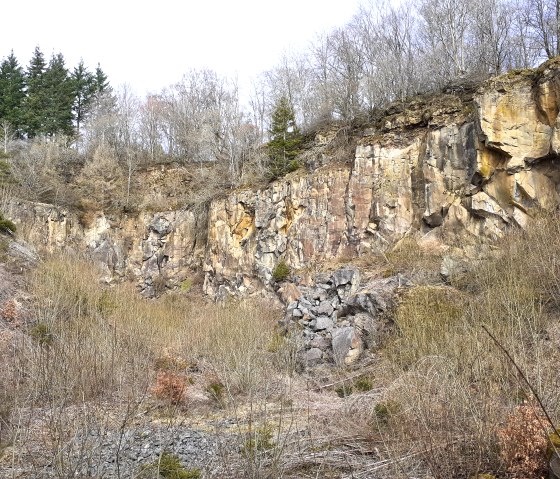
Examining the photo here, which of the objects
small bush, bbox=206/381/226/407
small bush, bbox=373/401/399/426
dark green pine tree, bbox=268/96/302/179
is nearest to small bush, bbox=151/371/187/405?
small bush, bbox=206/381/226/407

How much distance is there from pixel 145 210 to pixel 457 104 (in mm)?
18082

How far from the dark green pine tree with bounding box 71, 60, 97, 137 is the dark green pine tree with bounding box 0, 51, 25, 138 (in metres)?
4.27

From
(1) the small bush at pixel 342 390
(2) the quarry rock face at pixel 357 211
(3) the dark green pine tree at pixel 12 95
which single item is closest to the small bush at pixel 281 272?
(2) the quarry rock face at pixel 357 211

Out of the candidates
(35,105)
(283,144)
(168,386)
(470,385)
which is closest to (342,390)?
(168,386)

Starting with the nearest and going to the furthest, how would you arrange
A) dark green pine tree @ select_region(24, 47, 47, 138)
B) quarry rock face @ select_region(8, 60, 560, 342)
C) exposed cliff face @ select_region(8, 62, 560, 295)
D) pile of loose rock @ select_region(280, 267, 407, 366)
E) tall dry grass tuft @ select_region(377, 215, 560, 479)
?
tall dry grass tuft @ select_region(377, 215, 560, 479), pile of loose rock @ select_region(280, 267, 407, 366), quarry rock face @ select_region(8, 60, 560, 342), exposed cliff face @ select_region(8, 62, 560, 295), dark green pine tree @ select_region(24, 47, 47, 138)

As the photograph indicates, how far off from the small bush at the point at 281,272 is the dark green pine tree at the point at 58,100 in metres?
24.5

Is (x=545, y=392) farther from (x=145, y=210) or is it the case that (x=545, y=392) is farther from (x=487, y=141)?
(x=145, y=210)

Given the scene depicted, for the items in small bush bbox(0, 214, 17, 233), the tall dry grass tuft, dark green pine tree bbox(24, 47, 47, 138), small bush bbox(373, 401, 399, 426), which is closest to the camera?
the tall dry grass tuft

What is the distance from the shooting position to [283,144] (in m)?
23.0

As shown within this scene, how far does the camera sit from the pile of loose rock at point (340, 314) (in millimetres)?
11430

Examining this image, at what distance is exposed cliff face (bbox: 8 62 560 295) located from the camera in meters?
14.2

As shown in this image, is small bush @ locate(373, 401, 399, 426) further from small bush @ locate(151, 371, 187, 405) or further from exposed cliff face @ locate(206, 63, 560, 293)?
exposed cliff face @ locate(206, 63, 560, 293)

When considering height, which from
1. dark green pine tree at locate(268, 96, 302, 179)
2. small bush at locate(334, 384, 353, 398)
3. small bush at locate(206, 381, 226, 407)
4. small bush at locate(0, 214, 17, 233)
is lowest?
small bush at locate(334, 384, 353, 398)

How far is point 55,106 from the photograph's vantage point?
3672cm
